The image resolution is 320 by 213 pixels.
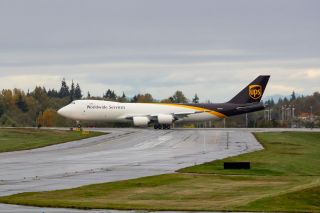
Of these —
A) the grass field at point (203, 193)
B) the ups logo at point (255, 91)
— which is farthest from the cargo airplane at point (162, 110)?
the grass field at point (203, 193)

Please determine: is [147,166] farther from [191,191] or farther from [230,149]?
[230,149]

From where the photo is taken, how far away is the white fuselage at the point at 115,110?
363 feet

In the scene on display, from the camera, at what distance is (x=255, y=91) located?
379 feet

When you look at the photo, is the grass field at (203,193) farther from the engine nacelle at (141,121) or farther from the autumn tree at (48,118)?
the autumn tree at (48,118)

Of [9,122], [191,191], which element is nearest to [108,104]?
[9,122]

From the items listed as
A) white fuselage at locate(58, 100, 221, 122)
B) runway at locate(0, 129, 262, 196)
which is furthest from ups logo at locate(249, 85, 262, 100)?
runway at locate(0, 129, 262, 196)

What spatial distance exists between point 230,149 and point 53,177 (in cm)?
2803

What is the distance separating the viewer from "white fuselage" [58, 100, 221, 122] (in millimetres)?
110500

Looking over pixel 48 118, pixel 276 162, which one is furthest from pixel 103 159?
pixel 48 118

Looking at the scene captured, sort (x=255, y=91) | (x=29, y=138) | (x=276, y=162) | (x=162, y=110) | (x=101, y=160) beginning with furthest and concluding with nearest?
(x=255, y=91), (x=162, y=110), (x=29, y=138), (x=101, y=160), (x=276, y=162)

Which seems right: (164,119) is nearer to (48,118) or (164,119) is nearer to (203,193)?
(203,193)

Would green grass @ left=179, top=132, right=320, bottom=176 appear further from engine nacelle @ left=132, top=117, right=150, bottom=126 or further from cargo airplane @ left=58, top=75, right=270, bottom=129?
cargo airplane @ left=58, top=75, right=270, bottom=129

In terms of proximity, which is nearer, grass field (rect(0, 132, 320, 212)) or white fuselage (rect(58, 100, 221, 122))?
grass field (rect(0, 132, 320, 212))

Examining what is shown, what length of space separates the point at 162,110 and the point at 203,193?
79703 mm
